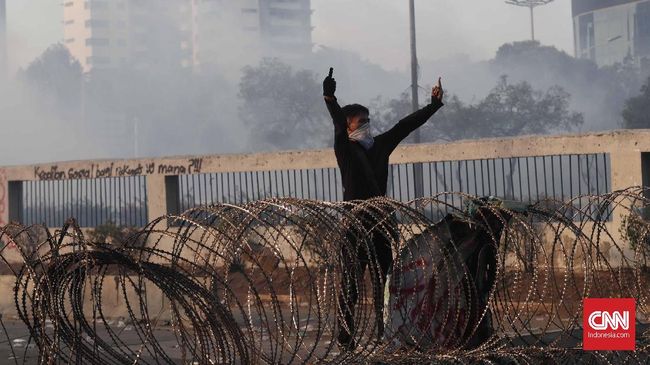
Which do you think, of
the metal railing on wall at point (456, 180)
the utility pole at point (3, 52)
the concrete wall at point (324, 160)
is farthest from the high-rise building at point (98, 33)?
the metal railing on wall at point (456, 180)

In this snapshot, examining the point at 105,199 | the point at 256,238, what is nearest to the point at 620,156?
the point at 256,238

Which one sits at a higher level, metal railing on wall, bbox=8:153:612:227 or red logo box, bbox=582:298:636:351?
metal railing on wall, bbox=8:153:612:227

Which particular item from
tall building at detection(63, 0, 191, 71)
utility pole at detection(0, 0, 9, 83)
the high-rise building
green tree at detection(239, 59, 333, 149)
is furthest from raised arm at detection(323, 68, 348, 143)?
the high-rise building

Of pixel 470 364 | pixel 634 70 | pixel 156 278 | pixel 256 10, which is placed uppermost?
pixel 256 10

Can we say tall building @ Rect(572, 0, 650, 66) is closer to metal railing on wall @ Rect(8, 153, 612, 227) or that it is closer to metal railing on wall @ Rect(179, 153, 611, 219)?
metal railing on wall @ Rect(8, 153, 612, 227)

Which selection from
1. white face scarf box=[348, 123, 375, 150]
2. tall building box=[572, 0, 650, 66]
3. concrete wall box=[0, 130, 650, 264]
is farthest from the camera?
tall building box=[572, 0, 650, 66]

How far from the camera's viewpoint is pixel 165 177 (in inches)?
1069

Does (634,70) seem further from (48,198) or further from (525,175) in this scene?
(525,175)

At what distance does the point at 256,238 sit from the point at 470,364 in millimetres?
15765

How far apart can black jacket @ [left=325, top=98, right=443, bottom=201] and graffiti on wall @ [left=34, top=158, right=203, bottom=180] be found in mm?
17337

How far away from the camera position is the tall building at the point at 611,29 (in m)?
125

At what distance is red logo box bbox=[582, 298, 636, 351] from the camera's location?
27.5 feet

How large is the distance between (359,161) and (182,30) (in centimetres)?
13170

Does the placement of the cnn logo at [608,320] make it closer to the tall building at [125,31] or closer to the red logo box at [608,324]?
the red logo box at [608,324]
